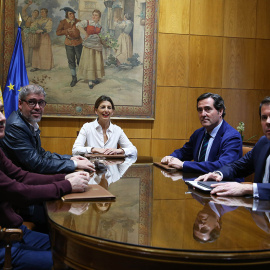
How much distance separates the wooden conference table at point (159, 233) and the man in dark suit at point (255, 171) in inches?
2.9

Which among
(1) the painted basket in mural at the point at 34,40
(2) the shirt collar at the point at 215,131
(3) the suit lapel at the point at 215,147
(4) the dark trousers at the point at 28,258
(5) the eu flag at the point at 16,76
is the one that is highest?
(1) the painted basket in mural at the point at 34,40

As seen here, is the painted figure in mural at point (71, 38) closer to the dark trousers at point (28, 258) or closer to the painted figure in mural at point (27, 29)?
the painted figure in mural at point (27, 29)

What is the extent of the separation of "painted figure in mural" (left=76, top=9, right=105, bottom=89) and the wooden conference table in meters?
4.20

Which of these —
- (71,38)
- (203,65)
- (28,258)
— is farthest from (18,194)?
(203,65)

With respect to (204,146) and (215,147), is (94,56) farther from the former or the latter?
(215,147)

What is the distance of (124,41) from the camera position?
5918 millimetres

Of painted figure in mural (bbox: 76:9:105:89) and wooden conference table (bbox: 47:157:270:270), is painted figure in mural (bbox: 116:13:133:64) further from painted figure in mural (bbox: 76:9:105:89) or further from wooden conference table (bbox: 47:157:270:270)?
wooden conference table (bbox: 47:157:270:270)

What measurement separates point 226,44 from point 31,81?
140 inches

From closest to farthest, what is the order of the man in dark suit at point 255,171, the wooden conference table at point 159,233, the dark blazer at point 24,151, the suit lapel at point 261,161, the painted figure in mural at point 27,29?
the wooden conference table at point 159,233 < the man in dark suit at point 255,171 < the suit lapel at point 261,161 < the dark blazer at point 24,151 < the painted figure in mural at point 27,29

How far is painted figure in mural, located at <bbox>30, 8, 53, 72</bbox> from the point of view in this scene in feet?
18.5

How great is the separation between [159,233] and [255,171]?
1.40 metres

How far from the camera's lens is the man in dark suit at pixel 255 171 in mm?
1909

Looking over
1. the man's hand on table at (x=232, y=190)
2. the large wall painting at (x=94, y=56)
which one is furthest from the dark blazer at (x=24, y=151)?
the large wall painting at (x=94, y=56)

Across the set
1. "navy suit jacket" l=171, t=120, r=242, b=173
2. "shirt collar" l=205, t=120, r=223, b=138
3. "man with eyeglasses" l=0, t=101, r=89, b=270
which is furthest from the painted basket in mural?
"man with eyeglasses" l=0, t=101, r=89, b=270
